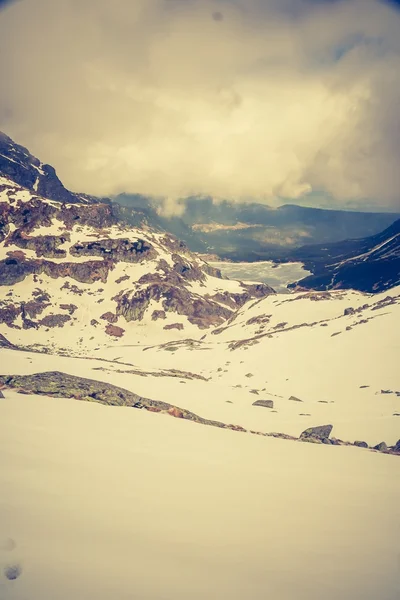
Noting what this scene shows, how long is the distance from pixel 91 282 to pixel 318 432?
136587mm

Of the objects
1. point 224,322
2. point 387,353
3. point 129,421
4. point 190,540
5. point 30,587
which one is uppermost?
point 224,322

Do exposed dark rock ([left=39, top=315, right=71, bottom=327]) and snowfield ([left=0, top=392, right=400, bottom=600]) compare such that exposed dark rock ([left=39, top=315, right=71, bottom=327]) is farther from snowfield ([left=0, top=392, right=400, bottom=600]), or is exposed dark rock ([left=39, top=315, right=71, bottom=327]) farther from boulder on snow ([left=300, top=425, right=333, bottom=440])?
snowfield ([left=0, top=392, right=400, bottom=600])

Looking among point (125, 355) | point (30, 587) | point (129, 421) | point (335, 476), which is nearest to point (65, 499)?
point (30, 587)

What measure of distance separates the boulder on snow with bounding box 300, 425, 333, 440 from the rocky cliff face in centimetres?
9410

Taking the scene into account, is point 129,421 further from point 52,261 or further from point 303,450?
point 52,261

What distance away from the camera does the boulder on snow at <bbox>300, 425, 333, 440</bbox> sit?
25.5 meters

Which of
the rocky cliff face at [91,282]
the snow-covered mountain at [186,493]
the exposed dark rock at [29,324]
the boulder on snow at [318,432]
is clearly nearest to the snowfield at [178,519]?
the snow-covered mountain at [186,493]

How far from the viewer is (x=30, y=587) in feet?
22.3

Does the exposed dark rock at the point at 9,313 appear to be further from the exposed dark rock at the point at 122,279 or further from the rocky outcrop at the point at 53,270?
the exposed dark rock at the point at 122,279

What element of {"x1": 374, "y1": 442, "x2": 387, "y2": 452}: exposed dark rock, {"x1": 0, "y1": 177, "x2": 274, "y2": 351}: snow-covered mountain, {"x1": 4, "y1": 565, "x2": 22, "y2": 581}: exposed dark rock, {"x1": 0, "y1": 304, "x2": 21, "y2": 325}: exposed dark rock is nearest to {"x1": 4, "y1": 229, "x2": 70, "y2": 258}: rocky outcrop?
{"x1": 0, "y1": 177, "x2": 274, "y2": 351}: snow-covered mountain

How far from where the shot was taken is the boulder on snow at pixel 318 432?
1004 inches

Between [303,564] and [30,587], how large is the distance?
4631 mm

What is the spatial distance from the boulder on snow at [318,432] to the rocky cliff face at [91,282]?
9410 centimetres

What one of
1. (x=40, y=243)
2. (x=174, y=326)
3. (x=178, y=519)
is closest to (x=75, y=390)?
(x=178, y=519)
